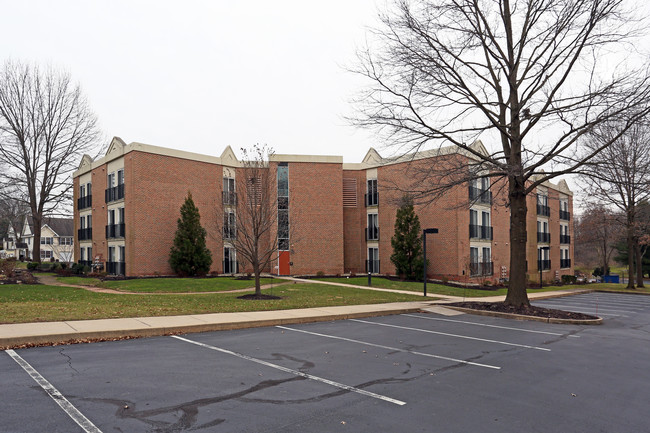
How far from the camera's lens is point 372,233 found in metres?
36.1

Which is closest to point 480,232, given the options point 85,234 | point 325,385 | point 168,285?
point 168,285

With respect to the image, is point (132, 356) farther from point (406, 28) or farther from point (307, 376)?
point (406, 28)

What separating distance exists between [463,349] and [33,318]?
388 inches

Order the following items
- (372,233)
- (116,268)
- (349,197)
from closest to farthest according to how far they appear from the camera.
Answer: (116,268) → (372,233) → (349,197)

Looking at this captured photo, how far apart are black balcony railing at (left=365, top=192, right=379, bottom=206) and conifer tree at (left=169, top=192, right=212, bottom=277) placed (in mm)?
12996

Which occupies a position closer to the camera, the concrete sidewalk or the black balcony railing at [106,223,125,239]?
the concrete sidewalk

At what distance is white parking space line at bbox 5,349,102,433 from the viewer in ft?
15.4

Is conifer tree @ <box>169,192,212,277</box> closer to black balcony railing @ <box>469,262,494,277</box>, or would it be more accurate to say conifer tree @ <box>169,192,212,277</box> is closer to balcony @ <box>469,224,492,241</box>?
black balcony railing @ <box>469,262,494,277</box>

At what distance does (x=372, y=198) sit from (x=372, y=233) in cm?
272

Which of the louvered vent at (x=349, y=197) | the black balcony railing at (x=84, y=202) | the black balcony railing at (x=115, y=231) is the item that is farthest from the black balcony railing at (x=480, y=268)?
the black balcony railing at (x=84, y=202)

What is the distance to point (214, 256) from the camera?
33219 millimetres

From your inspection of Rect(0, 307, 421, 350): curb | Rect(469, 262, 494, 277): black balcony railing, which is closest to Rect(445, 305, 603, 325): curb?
Rect(0, 307, 421, 350): curb

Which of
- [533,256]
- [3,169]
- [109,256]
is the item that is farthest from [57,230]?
[533,256]

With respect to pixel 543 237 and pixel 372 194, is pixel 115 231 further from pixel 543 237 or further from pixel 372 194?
pixel 543 237
